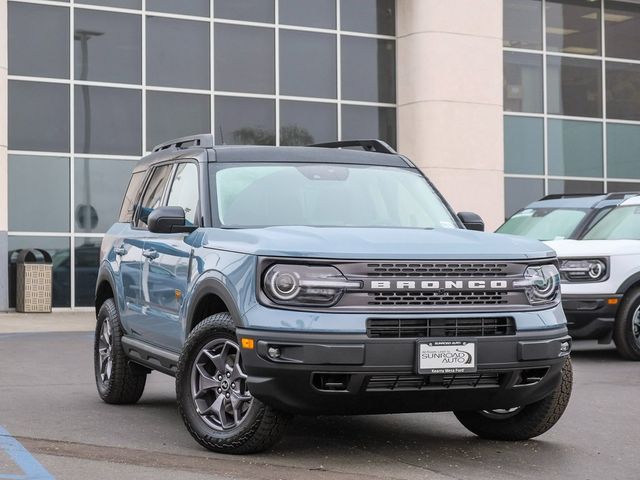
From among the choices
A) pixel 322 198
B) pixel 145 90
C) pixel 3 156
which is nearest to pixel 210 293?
pixel 322 198

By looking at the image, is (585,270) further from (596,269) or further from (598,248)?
(598,248)

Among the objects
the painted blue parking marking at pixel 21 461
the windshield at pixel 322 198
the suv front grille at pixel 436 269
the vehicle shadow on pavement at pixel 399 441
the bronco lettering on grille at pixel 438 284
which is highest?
the windshield at pixel 322 198

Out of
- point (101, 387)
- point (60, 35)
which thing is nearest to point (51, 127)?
point (60, 35)

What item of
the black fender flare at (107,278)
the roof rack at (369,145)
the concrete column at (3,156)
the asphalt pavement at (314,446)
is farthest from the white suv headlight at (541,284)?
the concrete column at (3,156)

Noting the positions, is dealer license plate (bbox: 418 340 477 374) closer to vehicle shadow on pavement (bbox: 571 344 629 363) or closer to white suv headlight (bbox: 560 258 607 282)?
white suv headlight (bbox: 560 258 607 282)

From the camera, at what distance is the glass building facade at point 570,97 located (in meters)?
26.1

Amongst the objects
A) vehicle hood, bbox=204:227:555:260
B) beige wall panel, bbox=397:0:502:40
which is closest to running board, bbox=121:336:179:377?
vehicle hood, bbox=204:227:555:260

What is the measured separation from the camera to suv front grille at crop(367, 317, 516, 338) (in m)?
6.34

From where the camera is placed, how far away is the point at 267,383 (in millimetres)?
6281

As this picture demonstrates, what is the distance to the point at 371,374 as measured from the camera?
6230 mm

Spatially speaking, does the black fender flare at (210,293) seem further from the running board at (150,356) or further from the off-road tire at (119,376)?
the off-road tire at (119,376)

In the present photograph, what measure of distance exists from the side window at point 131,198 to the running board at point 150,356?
1041 mm

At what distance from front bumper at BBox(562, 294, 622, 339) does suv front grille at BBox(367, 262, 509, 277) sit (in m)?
6.21

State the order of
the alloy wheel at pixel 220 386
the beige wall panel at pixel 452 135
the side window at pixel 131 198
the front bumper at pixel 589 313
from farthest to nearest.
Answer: the beige wall panel at pixel 452 135
the front bumper at pixel 589 313
the side window at pixel 131 198
the alloy wheel at pixel 220 386
